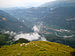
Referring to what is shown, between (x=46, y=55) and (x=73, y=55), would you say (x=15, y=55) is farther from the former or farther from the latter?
(x=73, y=55)

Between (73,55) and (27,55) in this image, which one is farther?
(27,55)

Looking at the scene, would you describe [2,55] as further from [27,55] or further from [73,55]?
[73,55]

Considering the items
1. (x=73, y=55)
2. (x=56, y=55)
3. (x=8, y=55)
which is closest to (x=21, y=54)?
(x=8, y=55)

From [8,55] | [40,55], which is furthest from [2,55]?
[40,55]

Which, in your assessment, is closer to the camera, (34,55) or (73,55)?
(73,55)

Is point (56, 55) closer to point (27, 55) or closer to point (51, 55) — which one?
point (51, 55)

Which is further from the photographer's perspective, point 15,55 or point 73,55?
point 15,55

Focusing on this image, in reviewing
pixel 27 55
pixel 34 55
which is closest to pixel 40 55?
pixel 34 55
